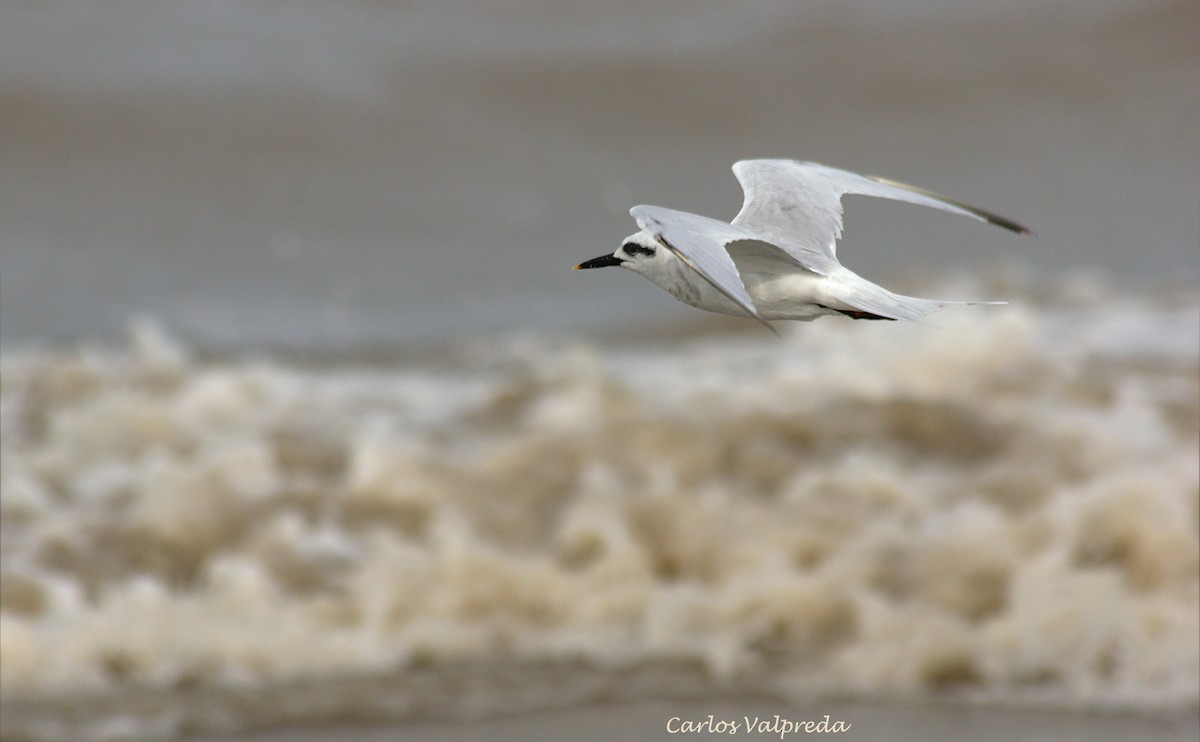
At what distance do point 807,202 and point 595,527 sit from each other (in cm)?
471

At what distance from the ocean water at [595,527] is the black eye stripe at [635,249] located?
4.13m

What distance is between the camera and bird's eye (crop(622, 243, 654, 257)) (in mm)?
3404

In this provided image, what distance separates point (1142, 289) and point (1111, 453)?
4272mm

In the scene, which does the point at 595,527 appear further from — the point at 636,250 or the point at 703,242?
the point at 703,242

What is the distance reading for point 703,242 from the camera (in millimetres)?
3096

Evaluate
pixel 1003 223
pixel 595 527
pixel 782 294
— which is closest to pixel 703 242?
pixel 782 294

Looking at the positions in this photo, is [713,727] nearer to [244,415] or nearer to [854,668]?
[854,668]

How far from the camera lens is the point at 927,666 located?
741 cm

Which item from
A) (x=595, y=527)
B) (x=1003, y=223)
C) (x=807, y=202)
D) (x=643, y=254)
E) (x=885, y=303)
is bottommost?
(x=885, y=303)

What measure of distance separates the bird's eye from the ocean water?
4125mm

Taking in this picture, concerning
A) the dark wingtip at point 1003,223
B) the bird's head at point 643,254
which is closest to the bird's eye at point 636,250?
the bird's head at point 643,254

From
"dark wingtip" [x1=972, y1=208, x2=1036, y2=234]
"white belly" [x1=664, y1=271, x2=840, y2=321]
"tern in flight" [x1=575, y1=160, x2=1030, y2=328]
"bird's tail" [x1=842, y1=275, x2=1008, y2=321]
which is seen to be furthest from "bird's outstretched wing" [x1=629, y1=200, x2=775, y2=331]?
"dark wingtip" [x1=972, y1=208, x2=1036, y2=234]

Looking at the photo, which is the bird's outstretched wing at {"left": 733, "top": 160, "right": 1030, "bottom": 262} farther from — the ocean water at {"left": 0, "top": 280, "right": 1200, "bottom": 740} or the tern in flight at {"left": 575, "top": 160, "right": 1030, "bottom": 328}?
the ocean water at {"left": 0, "top": 280, "right": 1200, "bottom": 740}

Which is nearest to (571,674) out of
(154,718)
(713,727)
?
(713,727)
